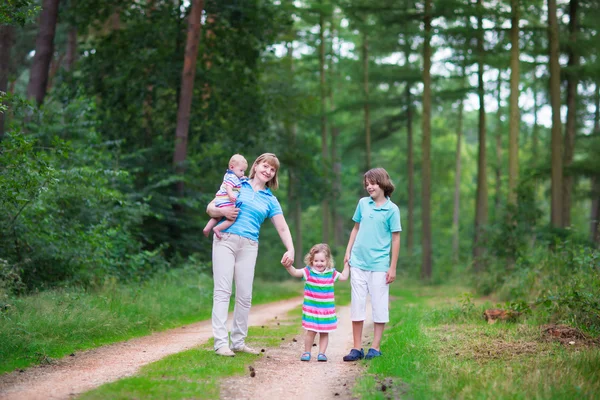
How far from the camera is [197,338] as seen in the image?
32.1 ft

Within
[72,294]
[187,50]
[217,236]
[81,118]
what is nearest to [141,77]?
[187,50]

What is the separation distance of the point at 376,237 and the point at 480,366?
184 cm

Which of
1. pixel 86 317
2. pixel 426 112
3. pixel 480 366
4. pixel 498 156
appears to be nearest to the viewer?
pixel 480 366

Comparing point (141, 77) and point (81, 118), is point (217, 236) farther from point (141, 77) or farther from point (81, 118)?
point (141, 77)

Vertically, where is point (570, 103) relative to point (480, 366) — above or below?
above

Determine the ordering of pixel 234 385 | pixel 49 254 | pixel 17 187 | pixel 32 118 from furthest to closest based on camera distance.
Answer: pixel 32 118
pixel 49 254
pixel 17 187
pixel 234 385

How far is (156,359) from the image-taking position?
7719mm

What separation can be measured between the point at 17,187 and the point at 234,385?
4.71 m

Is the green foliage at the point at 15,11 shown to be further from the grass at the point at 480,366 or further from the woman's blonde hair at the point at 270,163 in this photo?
the grass at the point at 480,366

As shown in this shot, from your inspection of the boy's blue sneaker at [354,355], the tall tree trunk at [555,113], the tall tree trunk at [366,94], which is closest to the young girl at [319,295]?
the boy's blue sneaker at [354,355]

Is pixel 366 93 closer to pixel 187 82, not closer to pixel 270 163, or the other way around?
pixel 187 82

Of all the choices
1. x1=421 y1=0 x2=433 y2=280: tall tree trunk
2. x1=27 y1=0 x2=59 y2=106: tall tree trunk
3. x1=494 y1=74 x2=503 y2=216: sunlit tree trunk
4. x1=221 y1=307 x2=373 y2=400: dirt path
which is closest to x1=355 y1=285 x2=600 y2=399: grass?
x1=221 y1=307 x2=373 y2=400: dirt path

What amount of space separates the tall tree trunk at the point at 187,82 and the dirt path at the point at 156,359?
424 inches

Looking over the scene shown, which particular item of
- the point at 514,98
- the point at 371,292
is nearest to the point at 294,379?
the point at 371,292
